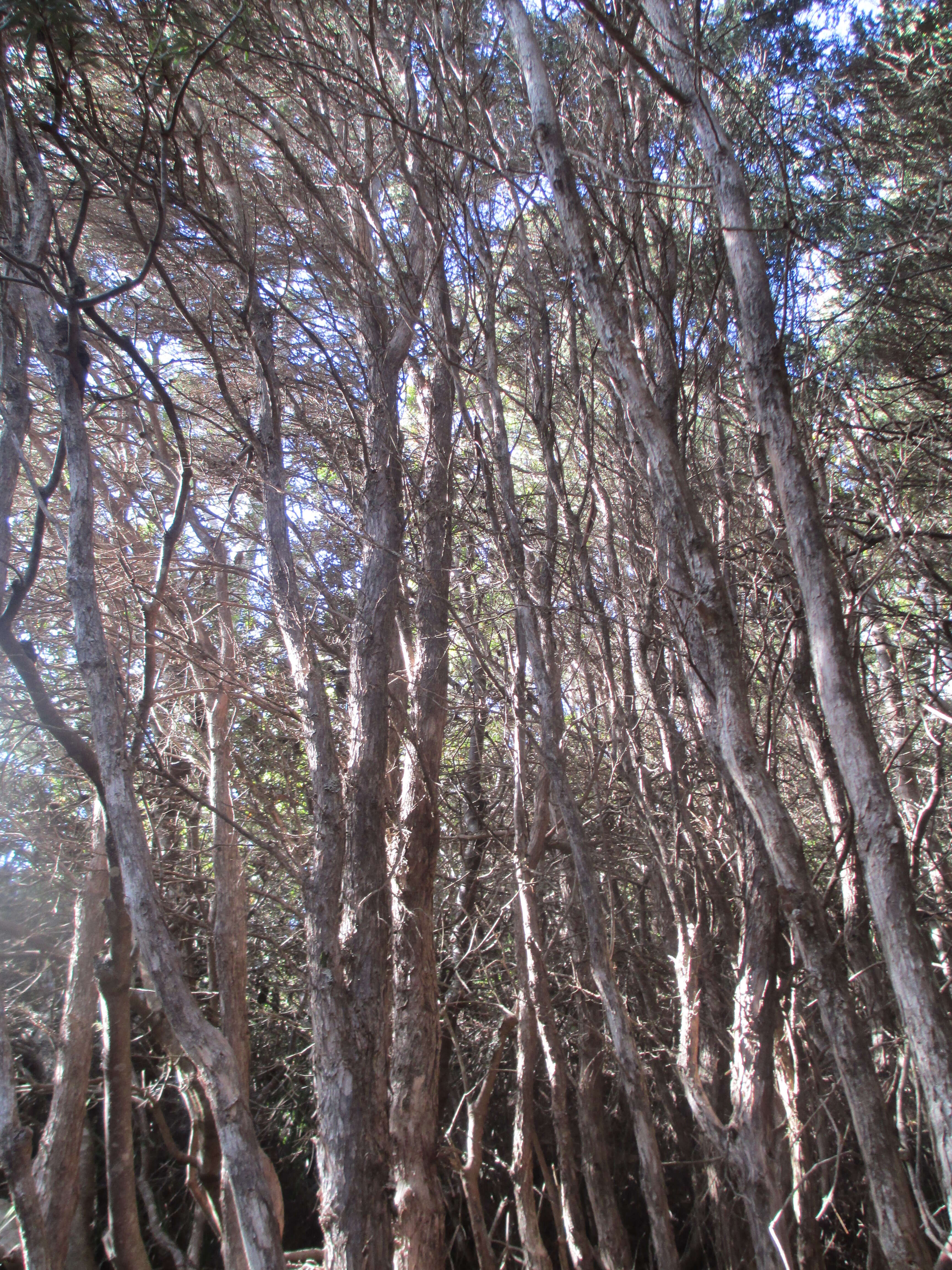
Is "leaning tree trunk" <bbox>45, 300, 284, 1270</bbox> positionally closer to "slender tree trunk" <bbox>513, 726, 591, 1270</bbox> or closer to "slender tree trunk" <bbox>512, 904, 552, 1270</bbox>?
"slender tree trunk" <bbox>513, 726, 591, 1270</bbox>

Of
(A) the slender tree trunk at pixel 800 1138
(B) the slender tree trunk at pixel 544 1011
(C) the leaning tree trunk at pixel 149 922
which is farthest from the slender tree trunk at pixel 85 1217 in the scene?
(A) the slender tree trunk at pixel 800 1138

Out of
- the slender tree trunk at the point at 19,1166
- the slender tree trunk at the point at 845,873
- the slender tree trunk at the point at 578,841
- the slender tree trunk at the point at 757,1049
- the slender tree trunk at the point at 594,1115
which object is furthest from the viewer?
the slender tree trunk at the point at 594,1115

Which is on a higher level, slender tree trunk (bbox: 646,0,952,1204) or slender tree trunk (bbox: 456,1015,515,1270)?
slender tree trunk (bbox: 646,0,952,1204)

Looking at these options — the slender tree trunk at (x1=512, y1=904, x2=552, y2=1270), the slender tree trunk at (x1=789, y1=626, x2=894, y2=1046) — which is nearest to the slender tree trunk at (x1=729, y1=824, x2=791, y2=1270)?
the slender tree trunk at (x1=789, y1=626, x2=894, y2=1046)

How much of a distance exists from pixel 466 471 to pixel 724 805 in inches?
87.7

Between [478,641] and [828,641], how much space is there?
1.96m

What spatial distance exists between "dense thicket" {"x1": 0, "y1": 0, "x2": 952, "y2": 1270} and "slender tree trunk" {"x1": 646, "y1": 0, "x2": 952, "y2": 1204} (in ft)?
0.04

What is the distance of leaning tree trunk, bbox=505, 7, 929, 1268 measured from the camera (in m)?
2.00

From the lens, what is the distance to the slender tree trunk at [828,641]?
182cm

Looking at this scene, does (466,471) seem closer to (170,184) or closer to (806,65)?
(170,184)

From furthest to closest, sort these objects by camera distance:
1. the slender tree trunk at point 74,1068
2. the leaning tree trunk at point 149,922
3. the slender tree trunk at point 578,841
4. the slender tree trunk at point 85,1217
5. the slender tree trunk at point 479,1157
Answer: the slender tree trunk at point 85,1217 < the slender tree trunk at point 74,1068 < the slender tree trunk at point 479,1157 < the slender tree trunk at point 578,841 < the leaning tree trunk at point 149,922

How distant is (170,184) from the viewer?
4.61 metres

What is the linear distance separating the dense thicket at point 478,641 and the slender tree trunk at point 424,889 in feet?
0.10

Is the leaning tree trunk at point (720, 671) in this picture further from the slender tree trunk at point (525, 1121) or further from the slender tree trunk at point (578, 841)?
the slender tree trunk at point (525, 1121)
